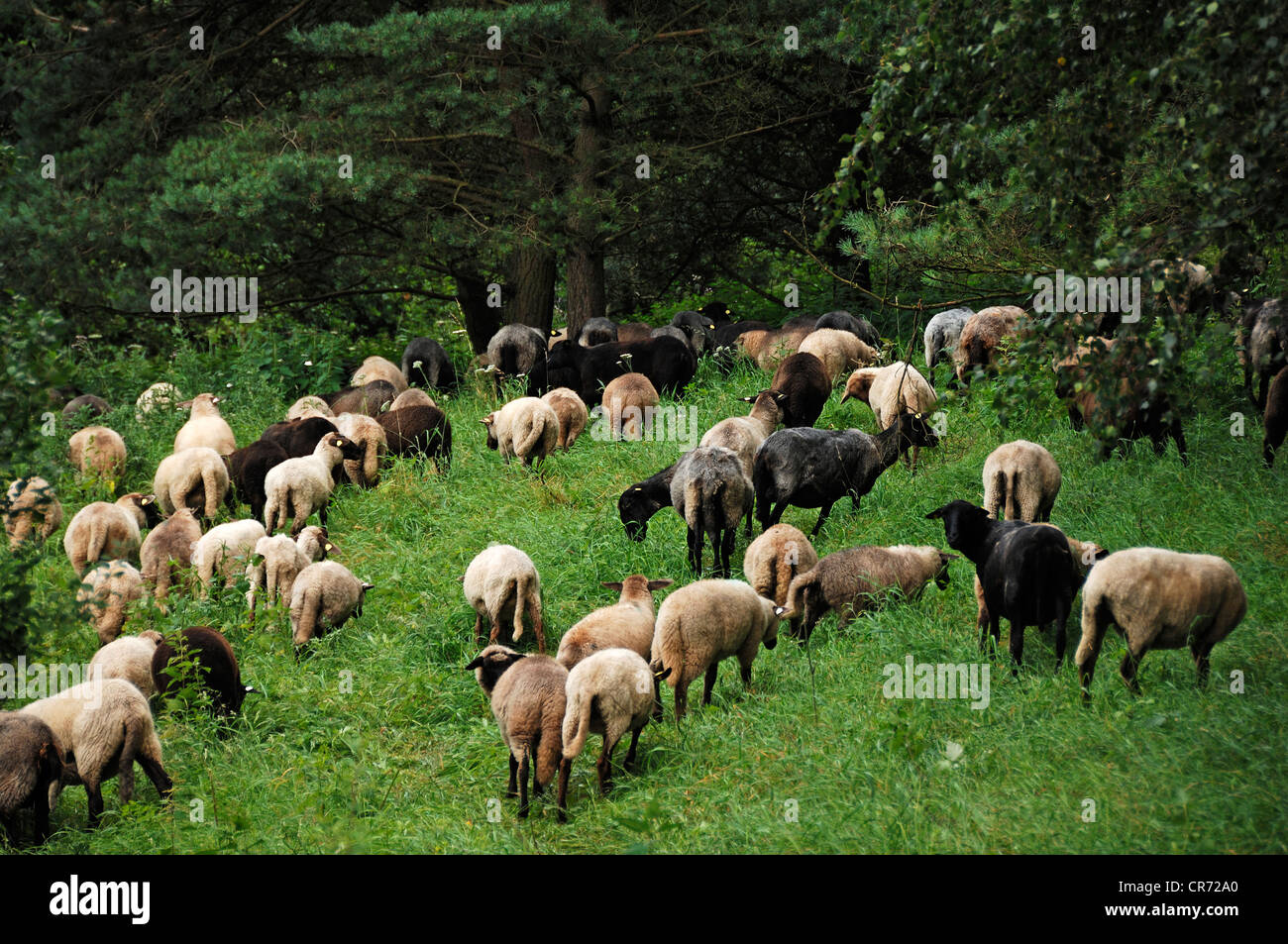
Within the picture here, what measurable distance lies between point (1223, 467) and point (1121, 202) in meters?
2.48

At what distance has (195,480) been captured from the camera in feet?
37.8

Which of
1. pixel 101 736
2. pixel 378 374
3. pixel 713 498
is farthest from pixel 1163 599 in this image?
pixel 378 374

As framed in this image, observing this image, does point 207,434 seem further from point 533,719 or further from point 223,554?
point 533,719

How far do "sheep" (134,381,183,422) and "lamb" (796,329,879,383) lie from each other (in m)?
7.91

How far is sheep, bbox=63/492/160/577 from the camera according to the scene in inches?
404

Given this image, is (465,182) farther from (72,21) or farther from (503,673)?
(503,673)

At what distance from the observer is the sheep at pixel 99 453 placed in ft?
42.5

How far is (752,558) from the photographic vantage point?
27.5 feet

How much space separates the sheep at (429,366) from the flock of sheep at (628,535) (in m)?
0.69

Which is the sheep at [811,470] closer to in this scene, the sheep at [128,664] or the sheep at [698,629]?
the sheep at [698,629]

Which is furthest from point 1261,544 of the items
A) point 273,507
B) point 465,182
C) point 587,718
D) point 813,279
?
point 813,279

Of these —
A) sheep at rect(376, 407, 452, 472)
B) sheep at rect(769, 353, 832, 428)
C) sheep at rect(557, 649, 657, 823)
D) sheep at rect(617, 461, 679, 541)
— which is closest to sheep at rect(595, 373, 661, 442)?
sheep at rect(769, 353, 832, 428)

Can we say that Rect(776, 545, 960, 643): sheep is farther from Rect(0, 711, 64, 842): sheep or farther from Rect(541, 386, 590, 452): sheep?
Rect(541, 386, 590, 452): sheep

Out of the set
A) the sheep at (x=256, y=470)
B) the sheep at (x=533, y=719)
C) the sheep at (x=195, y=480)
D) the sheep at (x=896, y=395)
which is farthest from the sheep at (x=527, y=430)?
the sheep at (x=533, y=719)
